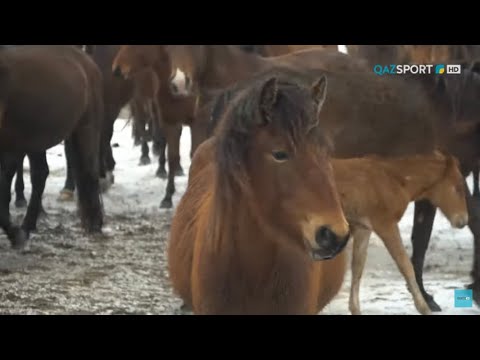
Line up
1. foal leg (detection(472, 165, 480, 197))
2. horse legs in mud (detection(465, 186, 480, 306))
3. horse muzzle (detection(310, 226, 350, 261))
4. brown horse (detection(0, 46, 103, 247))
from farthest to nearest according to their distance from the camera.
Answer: brown horse (detection(0, 46, 103, 247))
foal leg (detection(472, 165, 480, 197))
horse legs in mud (detection(465, 186, 480, 306))
horse muzzle (detection(310, 226, 350, 261))

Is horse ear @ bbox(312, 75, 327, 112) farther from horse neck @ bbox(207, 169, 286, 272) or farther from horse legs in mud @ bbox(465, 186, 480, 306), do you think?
horse legs in mud @ bbox(465, 186, 480, 306)

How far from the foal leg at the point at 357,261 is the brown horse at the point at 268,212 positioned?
3.65 ft

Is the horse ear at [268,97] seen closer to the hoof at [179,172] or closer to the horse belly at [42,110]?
the horse belly at [42,110]

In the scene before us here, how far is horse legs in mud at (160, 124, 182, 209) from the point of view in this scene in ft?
19.2

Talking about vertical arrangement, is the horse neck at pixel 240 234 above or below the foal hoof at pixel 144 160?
above

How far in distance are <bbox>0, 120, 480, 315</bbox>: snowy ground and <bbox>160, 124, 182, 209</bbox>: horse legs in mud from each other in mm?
132

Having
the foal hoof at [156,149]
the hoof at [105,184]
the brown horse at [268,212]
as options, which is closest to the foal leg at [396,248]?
the brown horse at [268,212]

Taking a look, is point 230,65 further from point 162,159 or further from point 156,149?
point 156,149

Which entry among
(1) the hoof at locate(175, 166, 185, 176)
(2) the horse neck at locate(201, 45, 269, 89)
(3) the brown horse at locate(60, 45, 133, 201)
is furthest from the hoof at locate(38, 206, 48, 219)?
(2) the horse neck at locate(201, 45, 269, 89)

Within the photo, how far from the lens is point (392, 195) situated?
364 cm

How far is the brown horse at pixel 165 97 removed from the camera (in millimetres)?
4977

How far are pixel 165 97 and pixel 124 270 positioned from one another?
158cm
